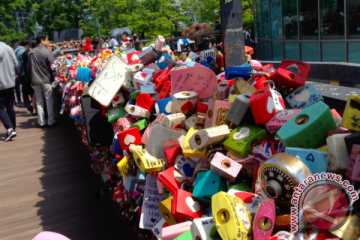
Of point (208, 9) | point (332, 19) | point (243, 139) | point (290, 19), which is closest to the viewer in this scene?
point (243, 139)

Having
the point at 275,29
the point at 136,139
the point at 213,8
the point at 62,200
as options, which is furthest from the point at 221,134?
the point at 213,8

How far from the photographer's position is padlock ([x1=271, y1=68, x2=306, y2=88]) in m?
1.58

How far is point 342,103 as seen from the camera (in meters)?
1.56

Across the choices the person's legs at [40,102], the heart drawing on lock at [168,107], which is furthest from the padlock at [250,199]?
the person's legs at [40,102]

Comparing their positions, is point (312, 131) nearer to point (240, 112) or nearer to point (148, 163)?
point (240, 112)

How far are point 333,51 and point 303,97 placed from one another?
386 inches

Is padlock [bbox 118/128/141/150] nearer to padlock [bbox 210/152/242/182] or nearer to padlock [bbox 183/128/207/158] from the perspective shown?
padlock [bbox 183/128/207/158]

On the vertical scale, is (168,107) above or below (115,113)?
above

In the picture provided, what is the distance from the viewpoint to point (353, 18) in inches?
365

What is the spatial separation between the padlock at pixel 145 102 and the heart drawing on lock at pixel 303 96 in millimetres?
945

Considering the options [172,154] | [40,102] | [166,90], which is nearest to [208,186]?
[172,154]

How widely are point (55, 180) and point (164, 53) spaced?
2806mm

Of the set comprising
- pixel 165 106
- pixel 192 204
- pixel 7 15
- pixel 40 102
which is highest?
pixel 7 15

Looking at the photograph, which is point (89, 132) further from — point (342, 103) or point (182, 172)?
point (342, 103)
